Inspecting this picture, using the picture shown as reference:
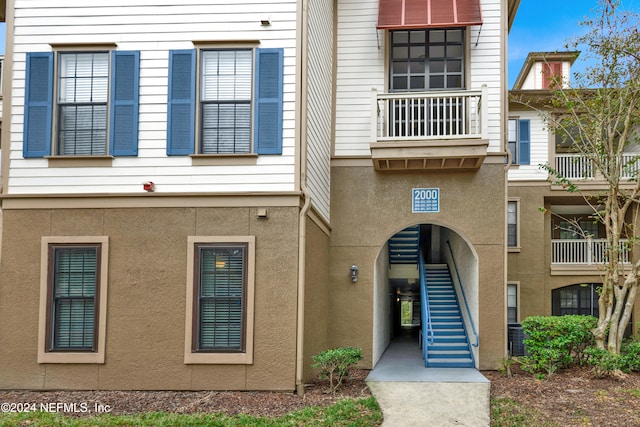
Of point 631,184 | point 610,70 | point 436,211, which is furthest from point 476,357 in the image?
point 631,184

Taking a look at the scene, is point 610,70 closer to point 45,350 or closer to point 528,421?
point 528,421

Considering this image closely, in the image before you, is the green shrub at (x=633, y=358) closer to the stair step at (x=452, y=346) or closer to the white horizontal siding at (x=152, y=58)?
the stair step at (x=452, y=346)

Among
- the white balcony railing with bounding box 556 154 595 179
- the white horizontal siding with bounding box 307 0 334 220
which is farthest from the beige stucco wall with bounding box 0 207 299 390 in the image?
the white balcony railing with bounding box 556 154 595 179

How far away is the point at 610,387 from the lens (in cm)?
1065

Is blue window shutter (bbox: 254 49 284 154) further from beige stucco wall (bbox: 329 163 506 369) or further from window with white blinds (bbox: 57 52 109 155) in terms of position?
beige stucco wall (bbox: 329 163 506 369)

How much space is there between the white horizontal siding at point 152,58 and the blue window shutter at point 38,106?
132 millimetres

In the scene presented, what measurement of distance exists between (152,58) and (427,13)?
589 cm

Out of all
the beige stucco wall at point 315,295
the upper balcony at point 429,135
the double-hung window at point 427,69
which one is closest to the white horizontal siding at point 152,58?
the beige stucco wall at point 315,295

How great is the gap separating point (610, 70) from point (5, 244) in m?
11.7

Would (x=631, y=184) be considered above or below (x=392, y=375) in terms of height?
above

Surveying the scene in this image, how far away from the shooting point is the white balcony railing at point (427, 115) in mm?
12641

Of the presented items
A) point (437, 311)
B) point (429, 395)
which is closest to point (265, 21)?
point (429, 395)

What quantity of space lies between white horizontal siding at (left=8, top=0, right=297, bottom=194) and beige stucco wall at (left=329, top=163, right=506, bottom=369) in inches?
144

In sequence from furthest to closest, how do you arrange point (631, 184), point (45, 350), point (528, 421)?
point (631, 184), point (45, 350), point (528, 421)
